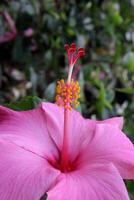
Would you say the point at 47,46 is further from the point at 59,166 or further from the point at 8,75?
the point at 59,166

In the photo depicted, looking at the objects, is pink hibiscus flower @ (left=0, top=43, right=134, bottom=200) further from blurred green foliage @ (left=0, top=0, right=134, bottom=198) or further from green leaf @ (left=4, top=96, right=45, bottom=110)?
blurred green foliage @ (left=0, top=0, right=134, bottom=198)

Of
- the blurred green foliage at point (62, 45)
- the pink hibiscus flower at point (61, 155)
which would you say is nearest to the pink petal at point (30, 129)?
the pink hibiscus flower at point (61, 155)

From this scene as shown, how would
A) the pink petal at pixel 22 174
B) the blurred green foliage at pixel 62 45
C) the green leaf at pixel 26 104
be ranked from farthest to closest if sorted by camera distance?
1. the blurred green foliage at pixel 62 45
2. the green leaf at pixel 26 104
3. the pink petal at pixel 22 174

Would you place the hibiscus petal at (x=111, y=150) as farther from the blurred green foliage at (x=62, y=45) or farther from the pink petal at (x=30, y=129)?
the blurred green foliage at (x=62, y=45)

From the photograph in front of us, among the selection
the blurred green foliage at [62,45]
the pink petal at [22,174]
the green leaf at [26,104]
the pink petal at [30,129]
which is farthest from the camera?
the blurred green foliage at [62,45]

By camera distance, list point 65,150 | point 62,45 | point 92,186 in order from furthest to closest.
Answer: point 62,45, point 65,150, point 92,186

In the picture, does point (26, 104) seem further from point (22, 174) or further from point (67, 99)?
point (22, 174)

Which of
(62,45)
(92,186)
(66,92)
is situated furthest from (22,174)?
(62,45)
